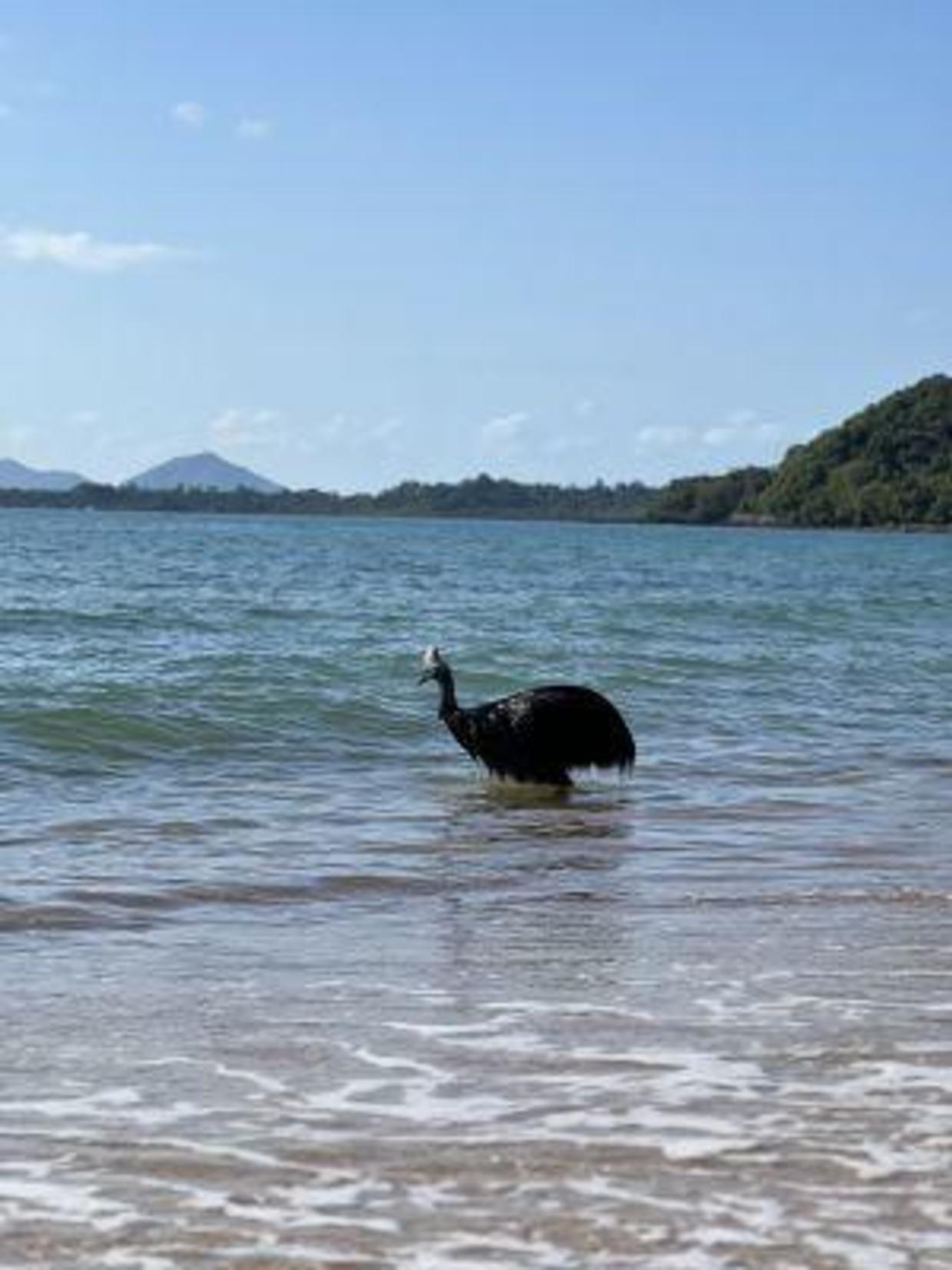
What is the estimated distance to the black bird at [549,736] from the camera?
15.3 m

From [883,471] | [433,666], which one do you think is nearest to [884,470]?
[883,471]

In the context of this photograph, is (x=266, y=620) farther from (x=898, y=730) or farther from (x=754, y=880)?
(x=754, y=880)

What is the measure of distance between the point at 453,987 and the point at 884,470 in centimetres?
18793

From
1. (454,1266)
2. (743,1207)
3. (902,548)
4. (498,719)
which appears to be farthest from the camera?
(902,548)

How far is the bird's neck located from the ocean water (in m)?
0.50

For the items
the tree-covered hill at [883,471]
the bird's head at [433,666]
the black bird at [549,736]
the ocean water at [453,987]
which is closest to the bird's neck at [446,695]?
the bird's head at [433,666]

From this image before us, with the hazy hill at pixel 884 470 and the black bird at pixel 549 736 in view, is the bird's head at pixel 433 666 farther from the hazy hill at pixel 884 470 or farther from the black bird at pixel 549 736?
the hazy hill at pixel 884 470

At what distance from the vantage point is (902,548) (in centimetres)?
13100

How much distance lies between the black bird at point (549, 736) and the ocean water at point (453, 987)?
0.22 meters

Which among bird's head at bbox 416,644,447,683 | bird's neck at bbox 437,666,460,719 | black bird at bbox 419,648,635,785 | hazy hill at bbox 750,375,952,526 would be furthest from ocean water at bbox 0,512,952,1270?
hazy hill at bbox 750,375,952,526

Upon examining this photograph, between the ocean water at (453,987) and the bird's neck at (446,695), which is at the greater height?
the bird's neck at (446,695)

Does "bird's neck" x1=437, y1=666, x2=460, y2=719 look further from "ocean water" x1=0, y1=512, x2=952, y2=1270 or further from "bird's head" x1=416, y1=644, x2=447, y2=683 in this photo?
"ocean water" x1=0, y1=512, x2=952, y2=1270

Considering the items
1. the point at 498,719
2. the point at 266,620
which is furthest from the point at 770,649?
the point at 498,719

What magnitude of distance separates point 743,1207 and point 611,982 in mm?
2802
